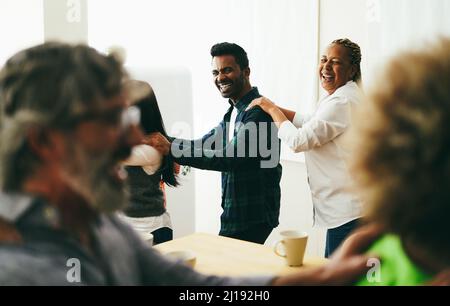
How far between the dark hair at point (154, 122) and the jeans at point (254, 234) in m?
0.33

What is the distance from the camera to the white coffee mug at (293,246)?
1267 mm

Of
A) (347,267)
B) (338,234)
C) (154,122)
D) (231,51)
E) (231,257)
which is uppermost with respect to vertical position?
(231,51)

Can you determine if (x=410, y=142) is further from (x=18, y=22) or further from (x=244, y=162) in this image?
(x=18, y=22)

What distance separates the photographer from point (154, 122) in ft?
5.74

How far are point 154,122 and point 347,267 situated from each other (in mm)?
1174

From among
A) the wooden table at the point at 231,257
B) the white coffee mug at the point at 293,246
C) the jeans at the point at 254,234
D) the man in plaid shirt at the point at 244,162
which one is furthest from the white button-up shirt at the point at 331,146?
the white coffee mug at the point at 293,246

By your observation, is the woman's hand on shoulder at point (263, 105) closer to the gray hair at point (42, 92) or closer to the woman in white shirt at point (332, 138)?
the woman in white shirt at point (332, 138)

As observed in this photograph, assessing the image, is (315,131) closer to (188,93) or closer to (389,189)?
(389,189)

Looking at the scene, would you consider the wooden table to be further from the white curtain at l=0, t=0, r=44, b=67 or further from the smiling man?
the white curtain at l=0, t=0, r=44, b=67

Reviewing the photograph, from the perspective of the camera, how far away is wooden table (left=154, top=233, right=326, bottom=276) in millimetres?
1297

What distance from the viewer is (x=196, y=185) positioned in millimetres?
3936

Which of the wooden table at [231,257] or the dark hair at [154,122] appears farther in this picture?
the dark hair at [154,122]

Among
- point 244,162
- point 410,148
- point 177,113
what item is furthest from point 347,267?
point 177,113

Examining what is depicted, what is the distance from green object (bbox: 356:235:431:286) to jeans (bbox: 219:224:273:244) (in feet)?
4.37
